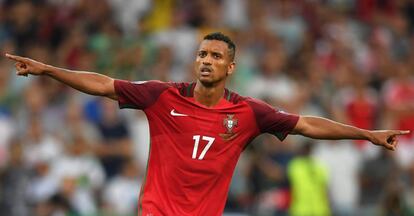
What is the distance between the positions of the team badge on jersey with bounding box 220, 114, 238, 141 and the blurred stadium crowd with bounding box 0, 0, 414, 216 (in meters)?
4.40

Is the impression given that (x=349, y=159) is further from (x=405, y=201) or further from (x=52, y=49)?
(x=52, y=49)

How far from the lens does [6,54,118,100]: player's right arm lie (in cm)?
838

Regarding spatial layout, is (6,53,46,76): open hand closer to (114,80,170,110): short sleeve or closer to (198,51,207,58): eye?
(114,80,170,110): short sleeve

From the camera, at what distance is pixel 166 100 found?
354 inches

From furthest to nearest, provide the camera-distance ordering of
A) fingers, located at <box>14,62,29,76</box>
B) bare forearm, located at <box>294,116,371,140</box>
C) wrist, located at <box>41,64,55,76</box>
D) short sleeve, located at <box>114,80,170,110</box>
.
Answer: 1. bare forearm, located at <box>294,116,371,140</box>
2. short sleeve, located at <box>114,80,170,110</box>
3. wrist, located at <box>41,64,55,76</box>
4. fingers, located at <box>14,62,29,76</box>

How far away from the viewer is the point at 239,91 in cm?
1602

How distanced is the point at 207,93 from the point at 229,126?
1.03 ft

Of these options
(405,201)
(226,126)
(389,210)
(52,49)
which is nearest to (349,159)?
(405,201)

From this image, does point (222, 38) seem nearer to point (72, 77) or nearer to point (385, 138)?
point (72, 77)

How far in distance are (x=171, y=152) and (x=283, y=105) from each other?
6982mm

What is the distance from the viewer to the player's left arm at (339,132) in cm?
899

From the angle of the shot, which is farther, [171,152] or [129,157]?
[129,157]

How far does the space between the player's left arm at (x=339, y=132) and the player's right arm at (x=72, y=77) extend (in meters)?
1.53

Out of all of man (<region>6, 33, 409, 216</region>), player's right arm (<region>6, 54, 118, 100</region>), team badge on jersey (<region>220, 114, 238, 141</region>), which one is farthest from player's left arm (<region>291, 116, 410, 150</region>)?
player's right arm (<region>6, 54, 118, 100</region>)
